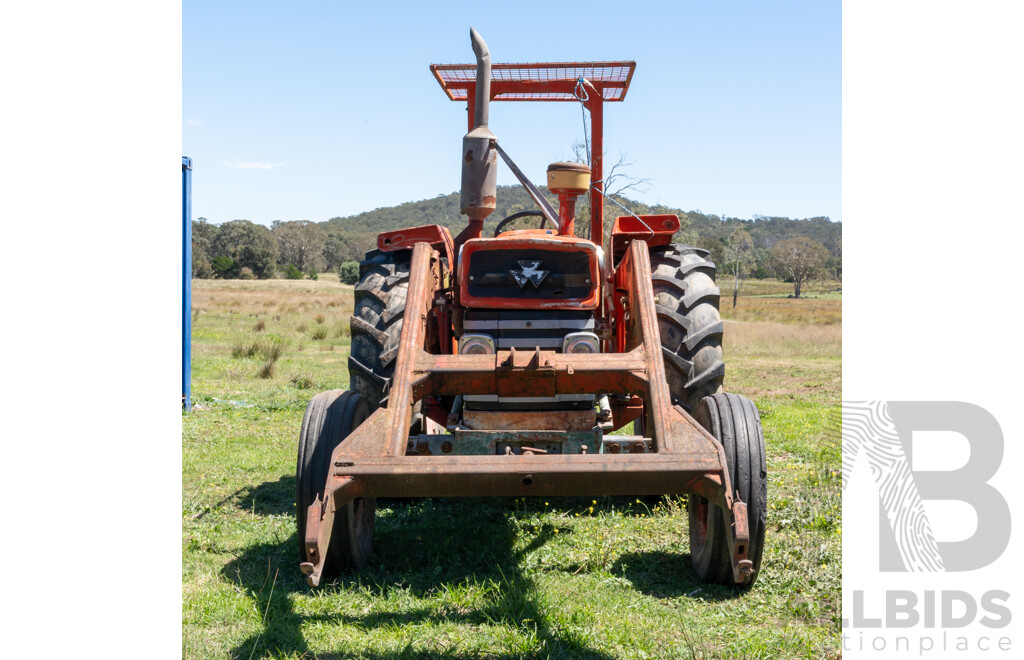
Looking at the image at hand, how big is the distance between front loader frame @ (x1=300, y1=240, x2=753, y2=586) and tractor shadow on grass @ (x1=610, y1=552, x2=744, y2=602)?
0.75m

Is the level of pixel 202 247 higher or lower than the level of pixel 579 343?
higher

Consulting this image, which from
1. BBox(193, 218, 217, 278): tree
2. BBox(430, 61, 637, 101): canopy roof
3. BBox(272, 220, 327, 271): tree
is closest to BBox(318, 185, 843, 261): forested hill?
BBox(272, 220, 327, 271): tree

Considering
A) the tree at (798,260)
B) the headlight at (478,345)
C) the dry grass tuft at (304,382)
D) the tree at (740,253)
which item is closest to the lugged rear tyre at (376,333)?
the headlight at (478,345)

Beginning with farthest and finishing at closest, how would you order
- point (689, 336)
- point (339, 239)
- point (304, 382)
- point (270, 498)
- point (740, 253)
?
point (339, 239) < point (740, 253) < point (304, 382) < point (270, 498) < point (689, 336)

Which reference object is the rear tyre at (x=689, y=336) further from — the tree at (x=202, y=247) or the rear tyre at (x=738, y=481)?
the tree at (x=202, y=247)

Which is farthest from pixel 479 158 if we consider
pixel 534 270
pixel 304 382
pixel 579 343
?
pixel 304 382

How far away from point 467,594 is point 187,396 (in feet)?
21.7

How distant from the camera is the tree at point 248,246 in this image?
56062 millimetres

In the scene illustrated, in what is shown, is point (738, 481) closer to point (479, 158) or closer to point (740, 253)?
point (479, 158)

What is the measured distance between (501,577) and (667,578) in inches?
36.2

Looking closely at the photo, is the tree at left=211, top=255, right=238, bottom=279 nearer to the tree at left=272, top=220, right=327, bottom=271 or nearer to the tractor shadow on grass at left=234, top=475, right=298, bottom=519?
the tree at left=272, top=220, right=327, bottom=271

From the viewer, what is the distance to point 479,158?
18.7 ft

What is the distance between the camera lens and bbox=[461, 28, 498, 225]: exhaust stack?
5.62 metres

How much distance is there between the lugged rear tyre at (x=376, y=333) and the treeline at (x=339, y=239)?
16.4 meters
